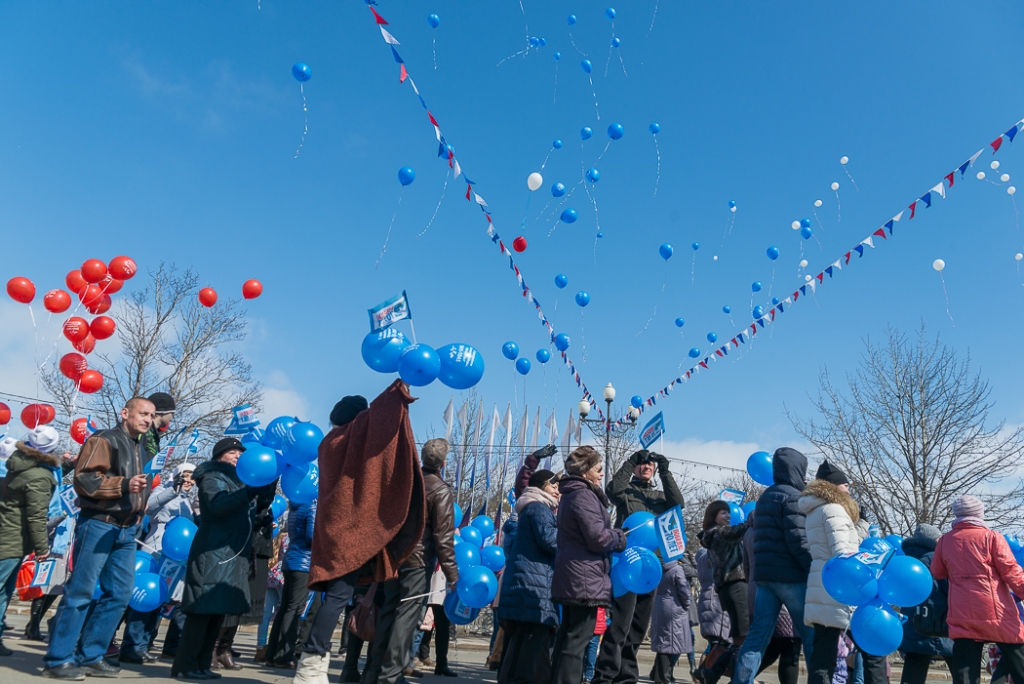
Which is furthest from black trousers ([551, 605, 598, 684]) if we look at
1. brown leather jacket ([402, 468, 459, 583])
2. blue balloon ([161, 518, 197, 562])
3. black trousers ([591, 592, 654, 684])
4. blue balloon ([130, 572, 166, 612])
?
blue balloon ([130, 572, 166, 612])

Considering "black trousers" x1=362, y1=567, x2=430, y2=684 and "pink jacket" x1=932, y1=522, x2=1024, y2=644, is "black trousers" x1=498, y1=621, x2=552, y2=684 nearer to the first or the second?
"black trousers" x1=362, y1=567, x2=430, y2=684

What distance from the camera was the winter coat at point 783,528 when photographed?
210 inches

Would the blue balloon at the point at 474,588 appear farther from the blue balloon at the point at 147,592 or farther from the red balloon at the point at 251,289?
the red balloon at the point at 251,289

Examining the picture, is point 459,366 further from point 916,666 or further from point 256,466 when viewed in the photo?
point 916,666

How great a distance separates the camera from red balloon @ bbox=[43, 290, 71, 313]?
11656mm

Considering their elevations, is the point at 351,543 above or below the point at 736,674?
above

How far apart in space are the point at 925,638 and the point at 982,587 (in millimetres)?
839

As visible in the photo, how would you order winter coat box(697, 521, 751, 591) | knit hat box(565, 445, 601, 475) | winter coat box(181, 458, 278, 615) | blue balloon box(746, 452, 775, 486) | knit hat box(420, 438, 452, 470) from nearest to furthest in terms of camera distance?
winter coat box(181, 458, 278, 615) < knit hat box(420, 438, 452, 470) < knit hat box(565, 445, 601, 475) < winter coat box(697, 521, 751, 591) < blue balloon box(746, 452, 775, 486)

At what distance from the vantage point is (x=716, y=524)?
712 cm

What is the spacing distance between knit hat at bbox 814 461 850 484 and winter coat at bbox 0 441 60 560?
595 centimetres

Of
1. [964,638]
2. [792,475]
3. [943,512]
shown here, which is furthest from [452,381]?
[943,512]

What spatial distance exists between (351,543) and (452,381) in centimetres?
121

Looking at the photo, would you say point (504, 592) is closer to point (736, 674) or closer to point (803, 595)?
point (736, 674)

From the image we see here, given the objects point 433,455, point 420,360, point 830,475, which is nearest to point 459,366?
point 420,360
